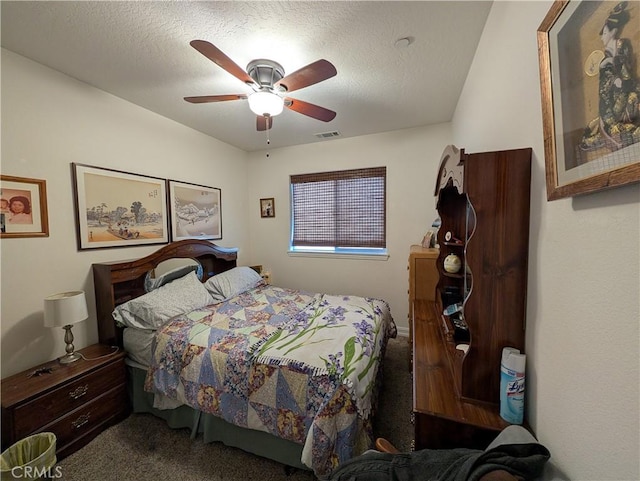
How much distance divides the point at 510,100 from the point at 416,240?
2142 mm

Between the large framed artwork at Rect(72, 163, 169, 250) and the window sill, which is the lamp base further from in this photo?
the window sill

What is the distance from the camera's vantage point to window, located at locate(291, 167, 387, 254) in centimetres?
331

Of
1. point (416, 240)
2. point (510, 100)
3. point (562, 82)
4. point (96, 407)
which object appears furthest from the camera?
point (416, 240)

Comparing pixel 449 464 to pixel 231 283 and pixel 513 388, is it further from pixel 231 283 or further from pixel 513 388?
pixel 231 283

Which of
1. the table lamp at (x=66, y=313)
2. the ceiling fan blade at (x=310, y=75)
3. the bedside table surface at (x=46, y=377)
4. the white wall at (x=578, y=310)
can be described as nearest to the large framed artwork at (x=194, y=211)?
the table lamp at (x=66, y=313)

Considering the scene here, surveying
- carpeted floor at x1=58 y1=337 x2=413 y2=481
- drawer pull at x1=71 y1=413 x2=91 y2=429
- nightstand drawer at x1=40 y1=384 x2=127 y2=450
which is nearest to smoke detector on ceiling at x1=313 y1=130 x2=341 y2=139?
carpeted floor at x1=58 y1=337 x2=413 y2=481

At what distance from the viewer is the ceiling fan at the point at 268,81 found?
135cm

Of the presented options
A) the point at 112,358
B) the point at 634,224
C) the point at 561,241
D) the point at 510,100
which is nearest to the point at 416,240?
the point at 510,100

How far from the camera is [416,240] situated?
10.3 feet

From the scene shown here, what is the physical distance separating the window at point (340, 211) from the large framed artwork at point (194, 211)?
1.11 metres

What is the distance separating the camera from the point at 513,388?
875 mm

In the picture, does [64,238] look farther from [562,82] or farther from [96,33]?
[562,82]

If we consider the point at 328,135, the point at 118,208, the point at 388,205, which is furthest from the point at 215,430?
the point at 328,135

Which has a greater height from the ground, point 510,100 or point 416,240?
point 510,100
